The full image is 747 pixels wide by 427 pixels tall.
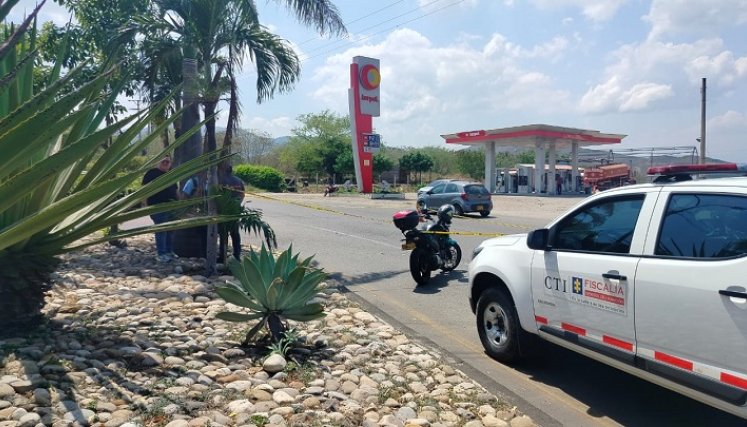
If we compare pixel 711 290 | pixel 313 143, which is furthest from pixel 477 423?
pixel 313 143

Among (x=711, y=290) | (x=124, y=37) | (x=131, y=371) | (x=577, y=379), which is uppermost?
(x=124, y=37)

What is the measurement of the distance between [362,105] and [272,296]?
121 feet

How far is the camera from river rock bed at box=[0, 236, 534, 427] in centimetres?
392

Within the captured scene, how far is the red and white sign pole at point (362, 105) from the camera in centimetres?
4134

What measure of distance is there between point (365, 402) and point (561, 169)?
50.0 metres

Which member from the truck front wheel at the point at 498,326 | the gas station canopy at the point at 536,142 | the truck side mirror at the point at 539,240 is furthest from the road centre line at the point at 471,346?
the gas station canopy at the point at 536,142

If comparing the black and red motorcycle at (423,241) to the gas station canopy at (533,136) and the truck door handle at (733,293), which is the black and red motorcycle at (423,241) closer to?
the truck door handle at (733,293)

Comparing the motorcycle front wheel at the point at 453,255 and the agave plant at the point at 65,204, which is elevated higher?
the agave plant at the point at 65,204

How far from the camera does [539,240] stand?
5207mm

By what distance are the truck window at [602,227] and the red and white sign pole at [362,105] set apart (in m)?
36.2

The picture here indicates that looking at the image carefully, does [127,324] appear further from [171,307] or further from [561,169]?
[561,169]

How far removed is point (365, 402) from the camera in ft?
14.8

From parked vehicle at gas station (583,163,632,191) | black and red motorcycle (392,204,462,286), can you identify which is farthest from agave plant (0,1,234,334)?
parked vehicle at gas station (583,163,632,191)

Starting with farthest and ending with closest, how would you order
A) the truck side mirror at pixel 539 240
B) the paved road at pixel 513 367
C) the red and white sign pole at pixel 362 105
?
the red and white sign pole at pixel 362 105 → the truck side mirror at pixel 539 240 → the paved road at pixel 513 367
